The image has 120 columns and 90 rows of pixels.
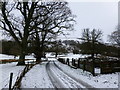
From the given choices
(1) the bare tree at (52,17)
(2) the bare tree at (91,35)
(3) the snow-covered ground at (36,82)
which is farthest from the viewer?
(2) the bare tree at (91,35)

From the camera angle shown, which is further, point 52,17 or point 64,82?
point 52,17

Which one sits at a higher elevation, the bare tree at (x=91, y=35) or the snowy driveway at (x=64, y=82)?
the bare tree at (x=91, y=35)

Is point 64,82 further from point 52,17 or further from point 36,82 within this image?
point 52,17

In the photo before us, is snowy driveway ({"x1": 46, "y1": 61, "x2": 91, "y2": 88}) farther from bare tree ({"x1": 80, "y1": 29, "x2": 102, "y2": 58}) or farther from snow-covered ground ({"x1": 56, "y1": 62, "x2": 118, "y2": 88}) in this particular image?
bare tree ({"x1": 80, "y1": 29, "x2": 102, "y2": 58})

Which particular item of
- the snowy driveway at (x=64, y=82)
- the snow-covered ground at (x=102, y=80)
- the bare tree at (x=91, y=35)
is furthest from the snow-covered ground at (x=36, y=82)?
the bare tree at (x=91, y=35)

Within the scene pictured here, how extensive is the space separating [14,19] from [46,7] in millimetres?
5476

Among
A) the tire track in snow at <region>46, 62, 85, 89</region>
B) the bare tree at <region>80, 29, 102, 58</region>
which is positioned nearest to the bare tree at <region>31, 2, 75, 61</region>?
the tire track in snow at <region>46, 62, 85, 89</region>

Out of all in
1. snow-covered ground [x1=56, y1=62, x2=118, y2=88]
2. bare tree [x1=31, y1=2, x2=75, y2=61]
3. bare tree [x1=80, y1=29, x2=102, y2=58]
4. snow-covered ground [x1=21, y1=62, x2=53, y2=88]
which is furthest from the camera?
bare tree [x1=80, y1=29, x2=102, y2=58]

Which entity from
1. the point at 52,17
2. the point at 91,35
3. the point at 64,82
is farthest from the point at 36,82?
the point at 91,35

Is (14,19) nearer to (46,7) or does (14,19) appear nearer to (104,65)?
(46,7)

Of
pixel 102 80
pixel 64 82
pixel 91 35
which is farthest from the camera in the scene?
pixel 91 35

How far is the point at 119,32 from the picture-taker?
5494 centimetres

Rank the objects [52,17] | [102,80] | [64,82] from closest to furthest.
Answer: [64,82] < [102,80] < [52,17]

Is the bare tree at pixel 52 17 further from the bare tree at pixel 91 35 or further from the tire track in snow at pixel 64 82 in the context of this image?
the bare tree at pixel 91 35
